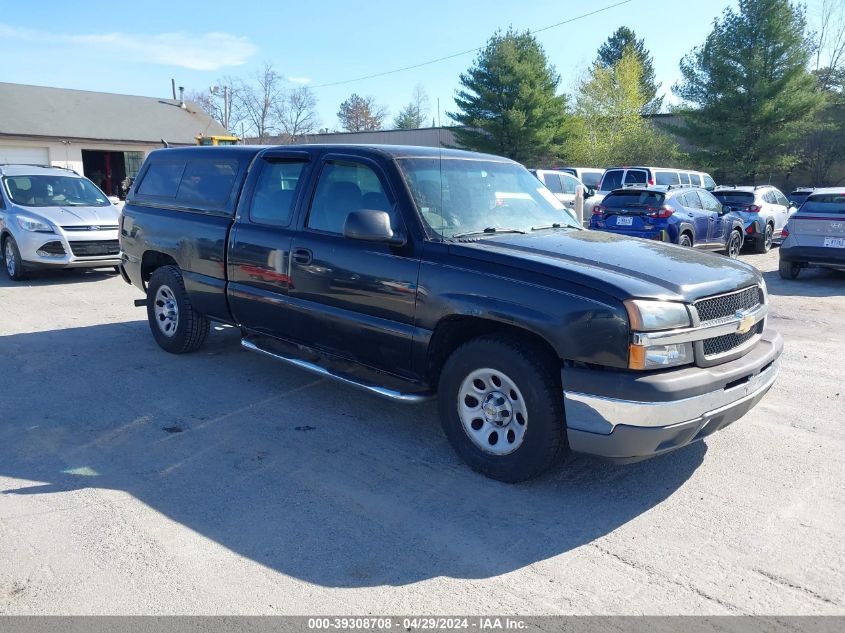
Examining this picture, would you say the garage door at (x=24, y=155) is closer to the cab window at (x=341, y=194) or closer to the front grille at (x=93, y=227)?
the front grille at (x=93, y=227)

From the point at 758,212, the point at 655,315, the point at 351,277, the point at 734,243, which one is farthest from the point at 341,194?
the point at 758,212

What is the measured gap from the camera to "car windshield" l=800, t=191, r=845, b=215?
1127cm

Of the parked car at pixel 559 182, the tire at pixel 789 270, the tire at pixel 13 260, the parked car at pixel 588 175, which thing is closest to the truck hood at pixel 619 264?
the tire at pixel 789 270

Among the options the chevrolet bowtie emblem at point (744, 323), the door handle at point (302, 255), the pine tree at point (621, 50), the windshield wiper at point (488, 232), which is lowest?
the chevrolet bowtie emblem at point (744, 323)

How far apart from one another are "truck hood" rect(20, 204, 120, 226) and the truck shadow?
18.9ft

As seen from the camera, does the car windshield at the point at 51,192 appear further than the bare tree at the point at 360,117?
No

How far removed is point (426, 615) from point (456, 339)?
6.24 feet

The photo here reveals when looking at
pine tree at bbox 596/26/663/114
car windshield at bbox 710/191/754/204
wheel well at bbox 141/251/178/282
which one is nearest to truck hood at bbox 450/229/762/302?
wheel well at bbox 141/251/178/282

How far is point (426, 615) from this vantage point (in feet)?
9.57

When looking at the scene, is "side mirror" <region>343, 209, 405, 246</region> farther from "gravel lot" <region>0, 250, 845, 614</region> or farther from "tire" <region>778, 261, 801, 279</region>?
"tire" <region>778, 261, 801, 279</region>

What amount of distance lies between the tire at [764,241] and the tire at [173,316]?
1436cm

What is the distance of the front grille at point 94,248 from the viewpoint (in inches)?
432

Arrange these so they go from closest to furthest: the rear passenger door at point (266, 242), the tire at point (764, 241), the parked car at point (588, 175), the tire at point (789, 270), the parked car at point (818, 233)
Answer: the rear passenger door at point (266, 242) < the parked car at point (818, 233) < the tire at point (789, 270) < the tire at point (764, 241) < the parked car at point (588, 175)

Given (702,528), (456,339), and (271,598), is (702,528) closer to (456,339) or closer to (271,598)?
(456,339)
